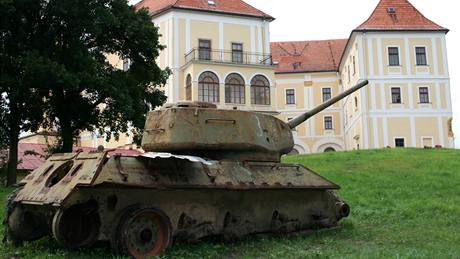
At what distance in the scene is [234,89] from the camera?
42.2 metres

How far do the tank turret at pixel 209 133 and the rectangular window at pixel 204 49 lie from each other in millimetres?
32619

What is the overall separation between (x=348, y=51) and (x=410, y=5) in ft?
20.6

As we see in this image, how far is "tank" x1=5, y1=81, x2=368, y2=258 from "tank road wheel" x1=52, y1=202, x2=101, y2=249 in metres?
0.02

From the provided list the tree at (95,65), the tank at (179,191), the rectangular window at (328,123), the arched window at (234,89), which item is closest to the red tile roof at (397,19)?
the arched window at (234,89)

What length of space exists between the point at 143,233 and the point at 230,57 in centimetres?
3614

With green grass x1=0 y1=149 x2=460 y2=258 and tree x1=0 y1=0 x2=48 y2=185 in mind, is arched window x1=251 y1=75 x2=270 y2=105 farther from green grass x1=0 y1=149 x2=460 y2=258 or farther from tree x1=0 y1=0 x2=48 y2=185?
tree x1=0 y1=0 x2=48 y2=185

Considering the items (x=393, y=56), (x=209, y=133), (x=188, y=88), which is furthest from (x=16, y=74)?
(x=393, y=56)

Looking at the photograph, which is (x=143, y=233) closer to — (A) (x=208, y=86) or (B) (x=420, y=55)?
(A) (x=208, y=86)

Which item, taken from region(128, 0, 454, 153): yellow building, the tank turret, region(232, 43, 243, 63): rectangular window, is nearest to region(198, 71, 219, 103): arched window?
region(128, 0, 454, 153): yellow building

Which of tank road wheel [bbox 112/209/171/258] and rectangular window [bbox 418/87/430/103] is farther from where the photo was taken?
rectangular window [bbox 418/87/430/103]

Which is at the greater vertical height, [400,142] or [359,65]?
[359,65]

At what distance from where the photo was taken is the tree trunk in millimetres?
21812

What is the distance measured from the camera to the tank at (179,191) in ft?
29.1

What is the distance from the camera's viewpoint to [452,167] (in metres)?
22.2
